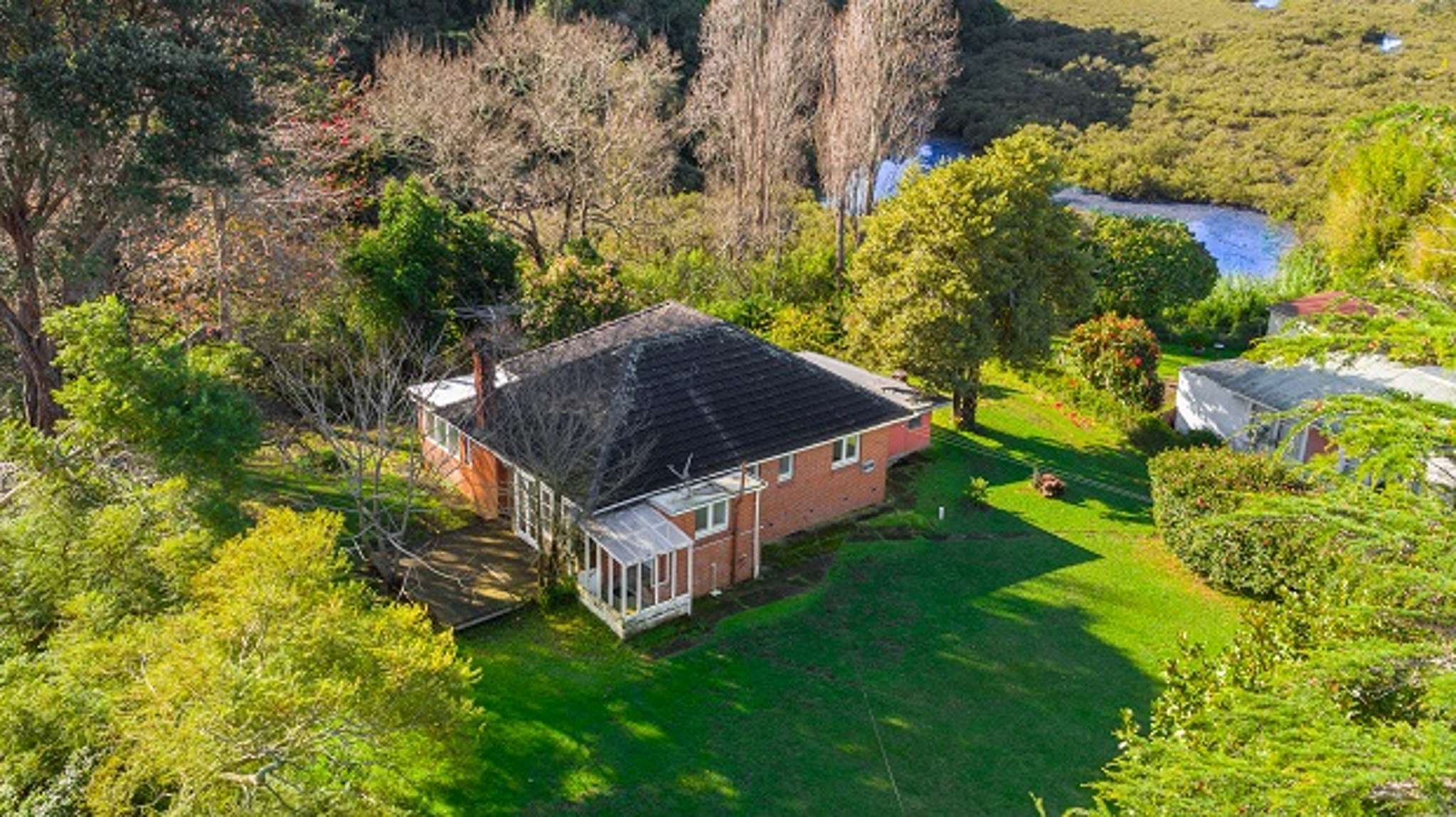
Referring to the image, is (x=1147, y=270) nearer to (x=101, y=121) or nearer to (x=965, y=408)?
(x=965, y=408)

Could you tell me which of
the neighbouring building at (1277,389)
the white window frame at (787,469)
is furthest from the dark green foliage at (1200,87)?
the white window frame at (787,469)

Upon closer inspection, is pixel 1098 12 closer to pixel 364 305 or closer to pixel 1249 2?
pixel 1249 2

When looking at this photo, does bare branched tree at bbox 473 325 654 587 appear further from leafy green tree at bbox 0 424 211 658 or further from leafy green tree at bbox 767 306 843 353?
leafy green tree at bbox 767 306 843 353

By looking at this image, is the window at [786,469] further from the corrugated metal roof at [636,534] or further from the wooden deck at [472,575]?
the wooden deck at [472,575]

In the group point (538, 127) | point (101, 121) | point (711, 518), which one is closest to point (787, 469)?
point (711, 518)

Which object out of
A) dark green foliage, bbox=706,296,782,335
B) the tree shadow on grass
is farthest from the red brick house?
dark green foliage, bbox=706,296,782,335

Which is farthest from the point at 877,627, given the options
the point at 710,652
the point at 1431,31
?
the point at 1431,31
